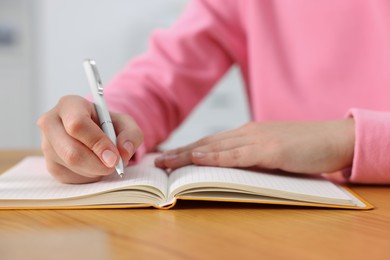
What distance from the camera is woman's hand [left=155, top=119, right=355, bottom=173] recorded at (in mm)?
616

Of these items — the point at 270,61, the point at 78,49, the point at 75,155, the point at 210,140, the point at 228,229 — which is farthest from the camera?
the point at 78,49

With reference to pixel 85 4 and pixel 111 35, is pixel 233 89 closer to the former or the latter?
pixel 111 35

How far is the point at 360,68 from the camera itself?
91cm

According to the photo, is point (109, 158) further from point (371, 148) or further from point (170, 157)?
point (371, 148)

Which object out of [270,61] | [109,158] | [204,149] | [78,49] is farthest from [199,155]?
[78,49]

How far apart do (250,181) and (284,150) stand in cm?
8

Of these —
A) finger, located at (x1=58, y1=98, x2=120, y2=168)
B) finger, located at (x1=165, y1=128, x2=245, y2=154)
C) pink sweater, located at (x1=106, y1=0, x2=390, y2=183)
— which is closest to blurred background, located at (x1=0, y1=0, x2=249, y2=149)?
pink sweater, located at (x1=106, y1=0, x2=390, y2=183)

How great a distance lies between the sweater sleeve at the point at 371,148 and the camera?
24.7 inches

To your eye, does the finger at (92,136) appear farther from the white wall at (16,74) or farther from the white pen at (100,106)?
the white wall at (16,74)

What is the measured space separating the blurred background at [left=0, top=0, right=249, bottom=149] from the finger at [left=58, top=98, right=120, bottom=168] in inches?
74.0

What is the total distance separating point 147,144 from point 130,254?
50 cm

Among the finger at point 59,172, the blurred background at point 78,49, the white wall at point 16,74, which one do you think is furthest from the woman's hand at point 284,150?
the white wall at point 16,74

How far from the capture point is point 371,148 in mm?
630

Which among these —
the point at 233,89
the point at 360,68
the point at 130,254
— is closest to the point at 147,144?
the point at 360,68
